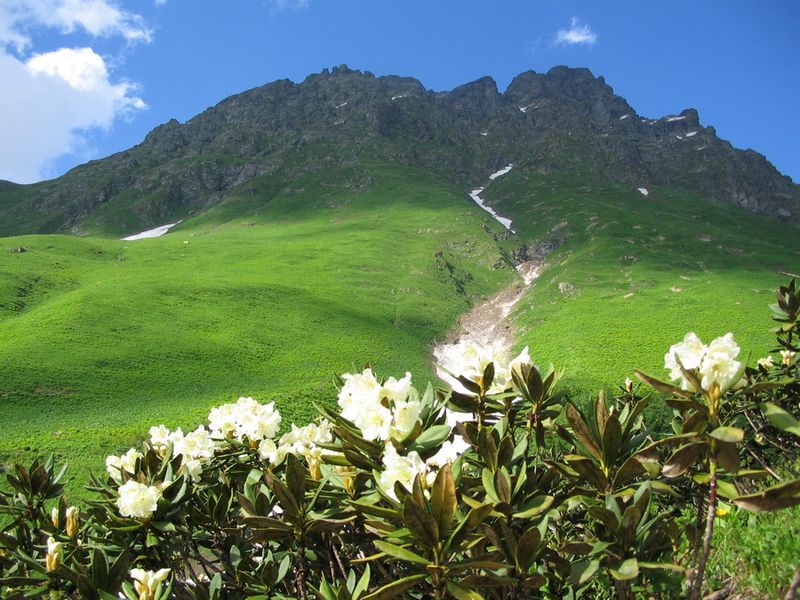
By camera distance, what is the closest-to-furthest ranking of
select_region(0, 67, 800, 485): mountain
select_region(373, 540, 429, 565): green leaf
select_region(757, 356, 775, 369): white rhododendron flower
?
1. select_region(373, 540, 429, 565): green leaf
2. select_region(757, 356, 775, 369): white rhododendron flower
3. select_region(0, 67, 800, 485): mountain

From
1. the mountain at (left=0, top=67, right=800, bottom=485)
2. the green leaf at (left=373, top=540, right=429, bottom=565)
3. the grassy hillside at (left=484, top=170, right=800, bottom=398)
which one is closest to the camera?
the green leaf at (left=373, top=540, right=429, bottom=565)

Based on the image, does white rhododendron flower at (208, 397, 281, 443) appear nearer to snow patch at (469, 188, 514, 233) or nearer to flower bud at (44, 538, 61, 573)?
flower bud at (44, 538, 61, 573)

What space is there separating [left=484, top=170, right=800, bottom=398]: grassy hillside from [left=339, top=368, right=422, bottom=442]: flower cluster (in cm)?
1894

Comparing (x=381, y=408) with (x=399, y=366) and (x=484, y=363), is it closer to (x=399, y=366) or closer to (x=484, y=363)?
(x=484, y=363)

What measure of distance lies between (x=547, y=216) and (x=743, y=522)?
98.4 metres

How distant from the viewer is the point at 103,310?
4212 cm

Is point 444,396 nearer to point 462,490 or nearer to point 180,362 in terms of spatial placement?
point 462,490

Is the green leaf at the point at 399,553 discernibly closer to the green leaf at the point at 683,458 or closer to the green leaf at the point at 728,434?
the green leaf at the point at 683,458

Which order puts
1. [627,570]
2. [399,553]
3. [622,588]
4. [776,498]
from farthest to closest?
1. [622,588]
2. [627,570]
3. [399,553]
4. [776,498]

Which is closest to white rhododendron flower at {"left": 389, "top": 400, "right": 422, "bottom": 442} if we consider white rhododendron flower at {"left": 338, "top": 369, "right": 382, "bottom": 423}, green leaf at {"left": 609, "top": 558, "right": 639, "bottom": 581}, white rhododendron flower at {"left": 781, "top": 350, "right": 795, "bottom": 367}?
white rhododendron flower at {"left": 338, "top": 369, "right": 382, "bottom": 423}

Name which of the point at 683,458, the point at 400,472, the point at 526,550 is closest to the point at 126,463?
the point at 400,472

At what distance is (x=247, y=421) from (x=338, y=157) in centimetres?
13396

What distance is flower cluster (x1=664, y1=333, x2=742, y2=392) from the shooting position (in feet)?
7.65

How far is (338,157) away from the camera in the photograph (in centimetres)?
13138
